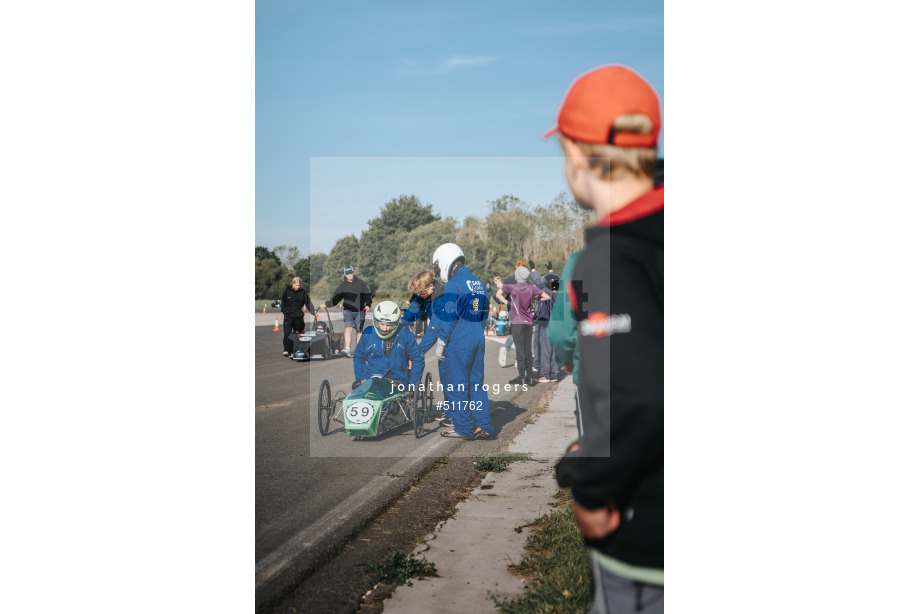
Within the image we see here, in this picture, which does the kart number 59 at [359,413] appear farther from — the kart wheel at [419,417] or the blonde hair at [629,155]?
the blonde hair at [629,155]

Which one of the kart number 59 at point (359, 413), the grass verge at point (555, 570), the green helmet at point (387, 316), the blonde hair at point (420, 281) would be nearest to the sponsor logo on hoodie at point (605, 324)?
the grass verge at point (555, 570)

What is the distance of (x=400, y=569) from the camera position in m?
3.51

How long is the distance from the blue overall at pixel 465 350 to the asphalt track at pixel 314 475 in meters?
0.33

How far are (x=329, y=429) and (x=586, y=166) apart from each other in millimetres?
5906

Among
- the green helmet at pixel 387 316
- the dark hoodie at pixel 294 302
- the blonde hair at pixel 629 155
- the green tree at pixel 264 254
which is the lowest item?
the green helmet at pixel 387 316

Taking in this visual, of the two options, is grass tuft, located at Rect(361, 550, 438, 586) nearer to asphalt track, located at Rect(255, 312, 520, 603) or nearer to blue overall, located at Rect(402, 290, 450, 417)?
asphalt track, located at Rect(255, 312, 520, 603)

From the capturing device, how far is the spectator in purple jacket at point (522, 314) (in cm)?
464

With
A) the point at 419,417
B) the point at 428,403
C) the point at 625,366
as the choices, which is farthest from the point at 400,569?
the point at 428,403

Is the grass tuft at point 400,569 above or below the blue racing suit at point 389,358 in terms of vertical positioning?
below

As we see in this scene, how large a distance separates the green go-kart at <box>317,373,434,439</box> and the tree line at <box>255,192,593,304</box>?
7.01 ft

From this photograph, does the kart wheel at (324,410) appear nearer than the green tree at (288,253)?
No

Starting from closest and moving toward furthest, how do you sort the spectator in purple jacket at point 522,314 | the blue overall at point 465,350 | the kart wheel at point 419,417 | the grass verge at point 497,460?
the spectator in purple jacket at point 522,314 < the blue overall at point 465,350 < the grass verge at point 497,460 < the kart wheel at point 419,417

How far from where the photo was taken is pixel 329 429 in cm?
720
